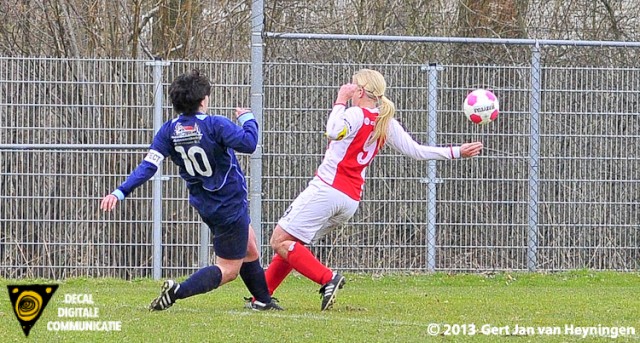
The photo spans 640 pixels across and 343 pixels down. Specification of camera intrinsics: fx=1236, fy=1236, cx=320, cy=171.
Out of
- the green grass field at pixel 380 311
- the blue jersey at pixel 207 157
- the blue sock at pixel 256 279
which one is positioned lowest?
the green grass field at pixel 380 311

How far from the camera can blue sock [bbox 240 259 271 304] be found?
29.8 feet

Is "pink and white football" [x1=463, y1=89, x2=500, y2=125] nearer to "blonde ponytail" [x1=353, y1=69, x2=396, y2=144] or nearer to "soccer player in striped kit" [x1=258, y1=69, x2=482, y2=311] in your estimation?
"soccer player in striped kit" [x1=258, y1=69, x2=482, y2=311]

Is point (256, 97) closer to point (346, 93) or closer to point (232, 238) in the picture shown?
point (346, 93)

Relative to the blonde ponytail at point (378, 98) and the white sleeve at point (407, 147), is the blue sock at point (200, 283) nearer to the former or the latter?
the blonde ponytail at point (378, 98)

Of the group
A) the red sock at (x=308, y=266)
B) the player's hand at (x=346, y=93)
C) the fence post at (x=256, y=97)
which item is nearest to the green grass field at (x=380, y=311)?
the red sock at (x=308, y=266)

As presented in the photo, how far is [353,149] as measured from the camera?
9.24 meters

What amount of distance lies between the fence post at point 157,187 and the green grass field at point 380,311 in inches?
14.1

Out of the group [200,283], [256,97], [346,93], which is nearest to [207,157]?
[200,283]

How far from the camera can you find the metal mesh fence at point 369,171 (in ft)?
42.9

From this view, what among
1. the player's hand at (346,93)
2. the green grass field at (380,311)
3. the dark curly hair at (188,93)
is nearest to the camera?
→ the green grass field at (380,311)

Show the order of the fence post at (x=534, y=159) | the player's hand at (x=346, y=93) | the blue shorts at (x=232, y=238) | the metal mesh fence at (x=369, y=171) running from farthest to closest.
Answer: the fence post at (x=534, y=159), the metal mesh fence at (x=369, y=171), the player's hand at (x=346, y=93), the blue shorts at (x=232, y=238)

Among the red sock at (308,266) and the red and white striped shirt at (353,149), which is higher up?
the red and white striped shirt at (353,149)

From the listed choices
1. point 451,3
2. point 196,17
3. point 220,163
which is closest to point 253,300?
point 220,163

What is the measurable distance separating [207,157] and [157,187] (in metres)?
4.56
